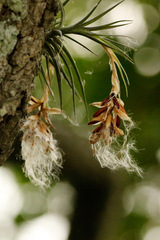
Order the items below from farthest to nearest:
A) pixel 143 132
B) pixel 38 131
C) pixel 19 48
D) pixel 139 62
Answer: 1. pixel 139 62
2. pixel 143 132
3. pixel 38 131
4. pixel 19 48

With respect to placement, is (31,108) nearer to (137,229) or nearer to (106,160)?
(106,160)

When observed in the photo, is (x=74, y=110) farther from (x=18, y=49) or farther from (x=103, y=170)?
(x=103, y=170)

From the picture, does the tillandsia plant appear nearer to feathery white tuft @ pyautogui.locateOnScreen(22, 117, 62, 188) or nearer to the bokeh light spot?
feathery white tuft @ pyautogui.locateOnScreen(22, 117, 62, 188)

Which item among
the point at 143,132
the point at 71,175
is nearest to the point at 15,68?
the point at 71,175

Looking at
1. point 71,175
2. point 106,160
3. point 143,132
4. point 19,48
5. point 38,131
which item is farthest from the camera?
point 143,132

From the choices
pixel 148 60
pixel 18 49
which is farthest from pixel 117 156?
pixel 148 60

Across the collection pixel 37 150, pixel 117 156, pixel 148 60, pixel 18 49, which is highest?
pixel 18 49

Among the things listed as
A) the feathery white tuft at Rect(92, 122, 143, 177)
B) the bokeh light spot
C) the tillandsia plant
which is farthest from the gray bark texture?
the bokeh light spot
